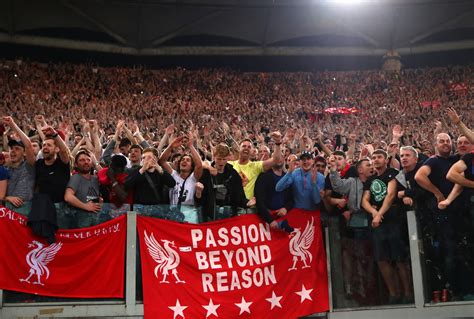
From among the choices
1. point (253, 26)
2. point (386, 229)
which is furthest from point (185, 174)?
point (253, 26)

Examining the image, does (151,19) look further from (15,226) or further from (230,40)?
(15,226)

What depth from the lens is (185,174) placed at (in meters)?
7.85

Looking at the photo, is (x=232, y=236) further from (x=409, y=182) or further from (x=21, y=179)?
(x=21, y=179)

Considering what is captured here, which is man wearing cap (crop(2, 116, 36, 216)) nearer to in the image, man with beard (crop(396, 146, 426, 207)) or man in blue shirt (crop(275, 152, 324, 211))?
man in blue shirt (crop(275, 152, 324, 211))

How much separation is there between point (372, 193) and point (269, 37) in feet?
78.9

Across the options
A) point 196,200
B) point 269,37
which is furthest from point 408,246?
point 269,37

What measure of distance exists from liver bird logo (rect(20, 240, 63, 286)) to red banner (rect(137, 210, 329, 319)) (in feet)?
3.39

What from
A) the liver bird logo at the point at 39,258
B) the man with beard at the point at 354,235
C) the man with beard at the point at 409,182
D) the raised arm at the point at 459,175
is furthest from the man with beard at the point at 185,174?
the raised arm at the point at 459,175

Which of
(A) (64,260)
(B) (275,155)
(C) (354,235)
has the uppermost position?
(B) (275,155)

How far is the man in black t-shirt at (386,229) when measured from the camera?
291 inches

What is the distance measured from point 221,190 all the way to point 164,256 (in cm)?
106

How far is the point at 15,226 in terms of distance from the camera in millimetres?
7125

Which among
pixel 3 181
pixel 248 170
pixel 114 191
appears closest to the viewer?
pixel 3 181

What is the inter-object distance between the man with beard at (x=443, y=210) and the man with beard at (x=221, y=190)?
2152mm
